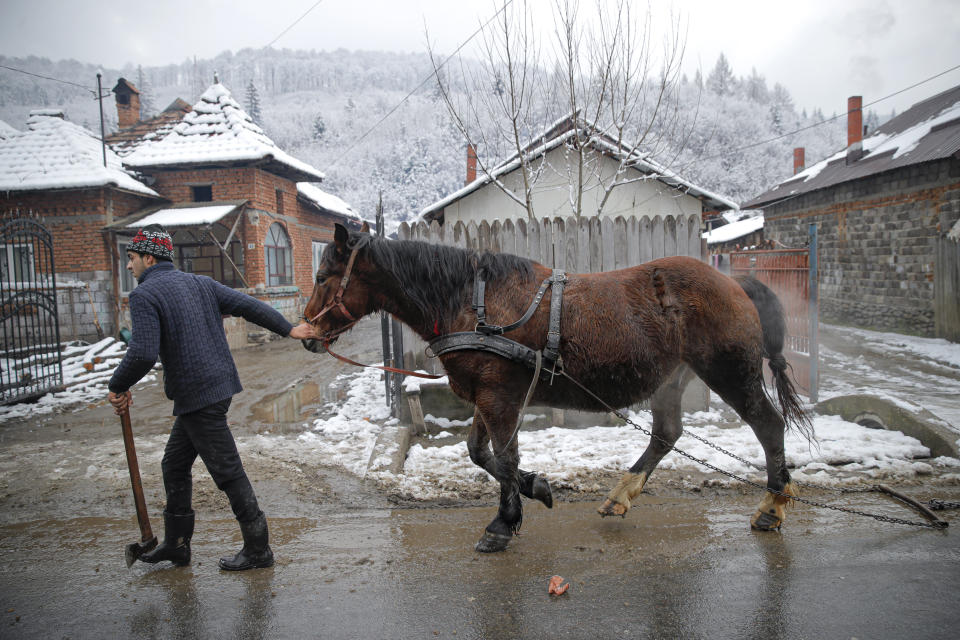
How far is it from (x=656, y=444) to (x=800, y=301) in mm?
4152

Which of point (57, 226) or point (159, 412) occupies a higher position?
point (57, 226)

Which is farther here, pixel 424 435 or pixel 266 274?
pixel 266 274

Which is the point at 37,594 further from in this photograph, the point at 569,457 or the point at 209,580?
the point at 569,457

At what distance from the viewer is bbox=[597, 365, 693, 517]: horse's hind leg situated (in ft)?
11.3

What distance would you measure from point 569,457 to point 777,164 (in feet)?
178

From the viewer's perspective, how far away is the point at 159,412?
7.03 m

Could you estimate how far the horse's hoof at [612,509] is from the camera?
11.2 feet

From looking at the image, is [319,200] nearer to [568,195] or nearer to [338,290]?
[568,195]

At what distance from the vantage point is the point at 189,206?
595 inches

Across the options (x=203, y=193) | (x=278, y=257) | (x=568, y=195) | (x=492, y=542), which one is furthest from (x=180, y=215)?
(x=492, y=542)

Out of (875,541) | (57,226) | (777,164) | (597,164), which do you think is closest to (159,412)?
(875,541)

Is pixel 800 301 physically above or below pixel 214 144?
below

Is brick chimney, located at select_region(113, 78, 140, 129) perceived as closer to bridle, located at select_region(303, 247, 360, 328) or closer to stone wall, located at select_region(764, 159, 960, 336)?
bridle, located at select_region(303, 247, 360, 328)

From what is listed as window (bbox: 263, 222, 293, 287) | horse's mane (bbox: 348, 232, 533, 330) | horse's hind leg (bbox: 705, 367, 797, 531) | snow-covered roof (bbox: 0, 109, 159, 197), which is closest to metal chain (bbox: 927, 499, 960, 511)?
horse's hind leg (bbox: 705, 367, 797, 531)
